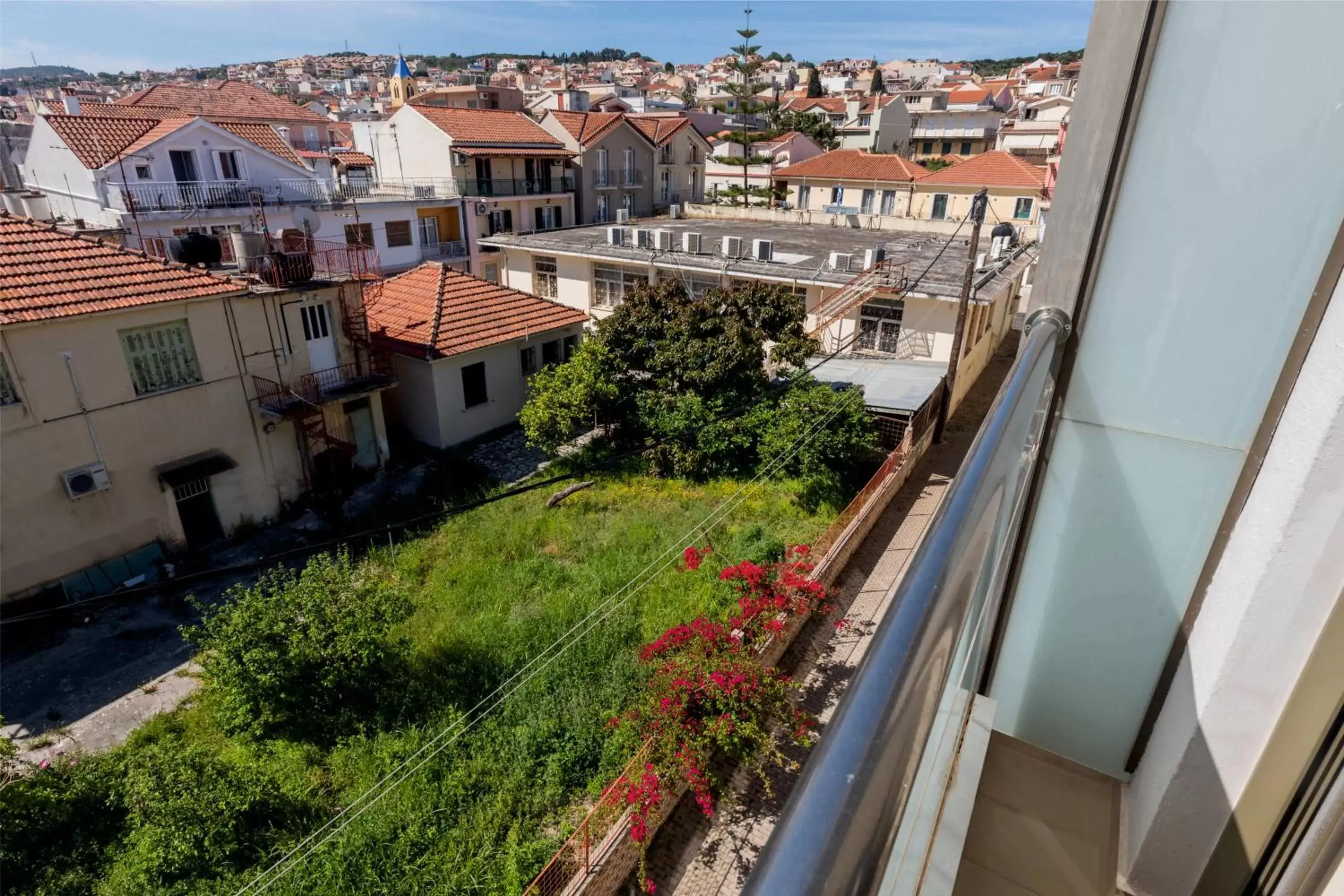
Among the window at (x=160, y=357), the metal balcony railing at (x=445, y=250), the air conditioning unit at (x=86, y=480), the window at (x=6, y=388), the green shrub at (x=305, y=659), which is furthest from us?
the metal balcony railing at (x=445, y=250)

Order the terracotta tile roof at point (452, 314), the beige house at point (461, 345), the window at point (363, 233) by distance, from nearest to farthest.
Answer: the beige house at point (461, 345)
the terracotta tile roof at point (452, 314)
the window at point (363, 233)

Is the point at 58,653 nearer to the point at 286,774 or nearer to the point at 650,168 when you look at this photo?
the point at 286,774

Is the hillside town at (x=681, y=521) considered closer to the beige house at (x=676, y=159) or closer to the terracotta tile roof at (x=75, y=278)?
the terracotta tile roof at (x=75, y=278)

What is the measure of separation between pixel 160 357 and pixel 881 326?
12810 mm

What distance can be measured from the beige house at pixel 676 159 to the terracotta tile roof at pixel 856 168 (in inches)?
167

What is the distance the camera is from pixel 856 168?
30531 millimetres

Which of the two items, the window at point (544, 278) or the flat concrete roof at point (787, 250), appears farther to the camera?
the window at point (544, 278)

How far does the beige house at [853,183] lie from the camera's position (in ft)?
97.6

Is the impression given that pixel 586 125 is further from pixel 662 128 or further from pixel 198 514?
pixel 198 514

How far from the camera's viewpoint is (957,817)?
4.68 feet

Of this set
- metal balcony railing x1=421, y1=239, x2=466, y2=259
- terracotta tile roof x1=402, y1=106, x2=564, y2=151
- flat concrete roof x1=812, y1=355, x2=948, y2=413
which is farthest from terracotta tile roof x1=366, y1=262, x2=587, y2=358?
terracotta tile roof x1=402, y1=106, x2=564, y2=151

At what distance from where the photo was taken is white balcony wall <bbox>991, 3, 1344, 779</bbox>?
4.19 ft

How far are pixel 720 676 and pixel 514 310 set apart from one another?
11.0 metres

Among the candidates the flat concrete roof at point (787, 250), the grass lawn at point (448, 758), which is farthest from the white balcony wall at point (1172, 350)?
the flat concrete roof at point (787, 250)
